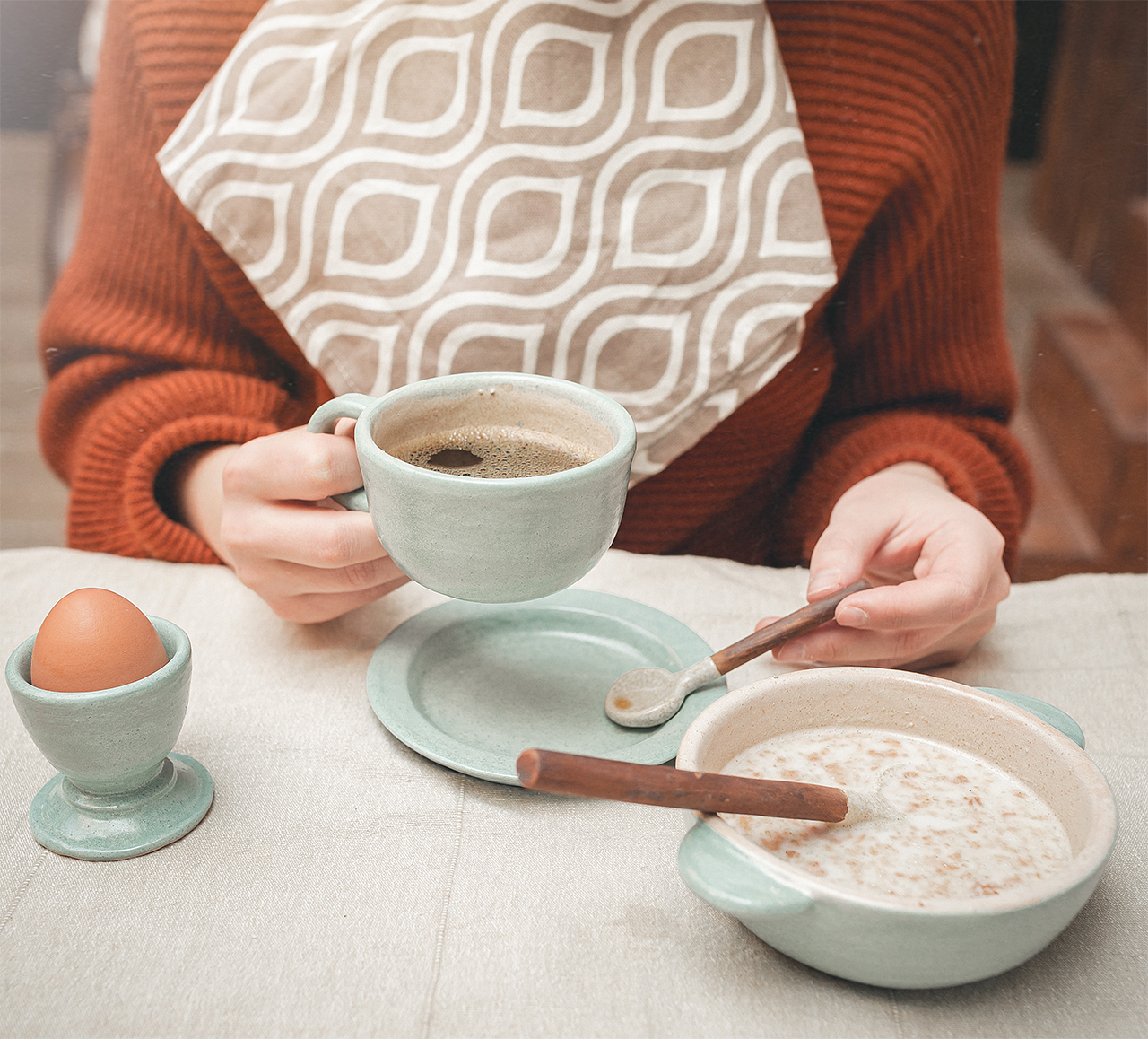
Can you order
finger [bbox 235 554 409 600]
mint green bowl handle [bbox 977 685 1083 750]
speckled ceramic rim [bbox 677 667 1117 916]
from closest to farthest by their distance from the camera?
speckled ceramic rim [bbox 677 667 1117 916] → mint green bowl handle [bbox 977 685 1083 750] → finger [bbox 235 554 409 600]

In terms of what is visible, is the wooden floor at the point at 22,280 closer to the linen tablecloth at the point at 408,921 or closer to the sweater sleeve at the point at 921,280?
the linen tablecloth at the point at 408,921

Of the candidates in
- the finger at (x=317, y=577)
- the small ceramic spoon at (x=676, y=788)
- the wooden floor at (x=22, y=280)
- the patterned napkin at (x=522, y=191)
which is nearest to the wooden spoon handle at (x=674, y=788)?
the small ceramic spoon at (x=676, y=788)

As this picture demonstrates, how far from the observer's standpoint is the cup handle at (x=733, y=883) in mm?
287

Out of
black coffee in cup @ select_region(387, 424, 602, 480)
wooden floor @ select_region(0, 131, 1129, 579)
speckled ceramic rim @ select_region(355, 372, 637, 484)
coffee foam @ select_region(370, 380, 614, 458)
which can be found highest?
speckled ceramic rim @ select_region(355, 372, 637, 484)

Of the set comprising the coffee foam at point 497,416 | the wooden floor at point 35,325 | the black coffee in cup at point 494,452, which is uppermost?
the coffee foam at point 497,416

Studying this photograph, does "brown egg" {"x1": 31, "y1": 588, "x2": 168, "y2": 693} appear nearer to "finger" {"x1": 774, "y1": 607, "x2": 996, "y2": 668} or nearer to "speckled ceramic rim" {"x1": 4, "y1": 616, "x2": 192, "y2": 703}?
"speckled ceramic rim" {"x1": 4, "y1": 616, "x2": 192, "y2": 703}

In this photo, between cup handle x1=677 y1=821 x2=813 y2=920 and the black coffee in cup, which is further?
the black coffee in cup

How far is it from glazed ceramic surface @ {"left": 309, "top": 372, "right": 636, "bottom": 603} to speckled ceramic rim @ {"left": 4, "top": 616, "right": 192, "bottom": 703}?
9cm

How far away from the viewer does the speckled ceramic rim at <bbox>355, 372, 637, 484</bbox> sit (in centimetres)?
35

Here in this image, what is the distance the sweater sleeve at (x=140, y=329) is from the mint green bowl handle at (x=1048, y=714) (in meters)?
0.48

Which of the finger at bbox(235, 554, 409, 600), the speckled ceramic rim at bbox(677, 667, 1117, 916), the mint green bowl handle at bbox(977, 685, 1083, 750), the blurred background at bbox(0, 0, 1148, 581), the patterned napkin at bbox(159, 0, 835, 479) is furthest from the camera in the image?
the blurred background at bbox(0, 0, 1148, 581)

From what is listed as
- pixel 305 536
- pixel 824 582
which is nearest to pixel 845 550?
pixel 824 582

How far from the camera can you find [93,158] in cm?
71

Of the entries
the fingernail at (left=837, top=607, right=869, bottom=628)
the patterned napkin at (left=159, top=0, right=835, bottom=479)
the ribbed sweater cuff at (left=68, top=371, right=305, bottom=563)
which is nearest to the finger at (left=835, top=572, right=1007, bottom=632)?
the fingernail at (left=837, top=607, right=869, bottom=628)
